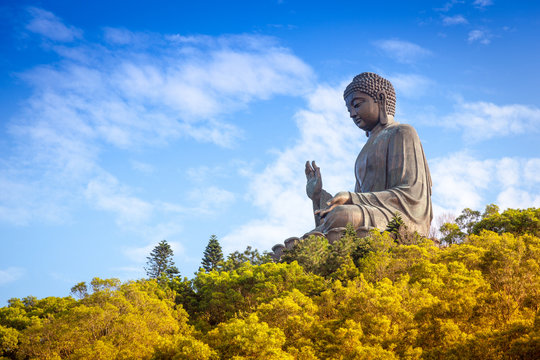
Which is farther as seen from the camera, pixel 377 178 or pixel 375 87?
pixel 375 87

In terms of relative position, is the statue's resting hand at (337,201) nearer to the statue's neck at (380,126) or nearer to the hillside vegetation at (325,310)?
the hillside vegetation at (325,310)

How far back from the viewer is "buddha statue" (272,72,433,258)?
13.7 meters

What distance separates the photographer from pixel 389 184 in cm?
1548

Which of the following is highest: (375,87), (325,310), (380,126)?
(375,87)

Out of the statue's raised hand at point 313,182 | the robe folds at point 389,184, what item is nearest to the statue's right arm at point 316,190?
the statue's raised hand at point 313,182

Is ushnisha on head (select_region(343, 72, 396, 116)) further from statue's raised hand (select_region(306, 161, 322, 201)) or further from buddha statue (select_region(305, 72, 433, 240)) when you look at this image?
statue's raised hand (select_region(306, 161, 322, 201))

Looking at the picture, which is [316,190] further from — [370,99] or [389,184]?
[370,99]

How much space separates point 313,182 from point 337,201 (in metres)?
1.75

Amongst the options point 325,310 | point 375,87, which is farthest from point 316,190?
point 325,310

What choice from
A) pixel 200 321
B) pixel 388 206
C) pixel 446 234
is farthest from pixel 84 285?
pixel 446 234

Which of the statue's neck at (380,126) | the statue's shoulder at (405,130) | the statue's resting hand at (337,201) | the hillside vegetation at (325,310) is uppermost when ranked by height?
the statue's neck at (380,126)

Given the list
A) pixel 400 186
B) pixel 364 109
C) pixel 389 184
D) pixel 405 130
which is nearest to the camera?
pixel 400 186

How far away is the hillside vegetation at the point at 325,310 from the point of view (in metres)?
8.45

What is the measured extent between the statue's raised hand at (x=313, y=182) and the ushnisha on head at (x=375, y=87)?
2.70 meters
